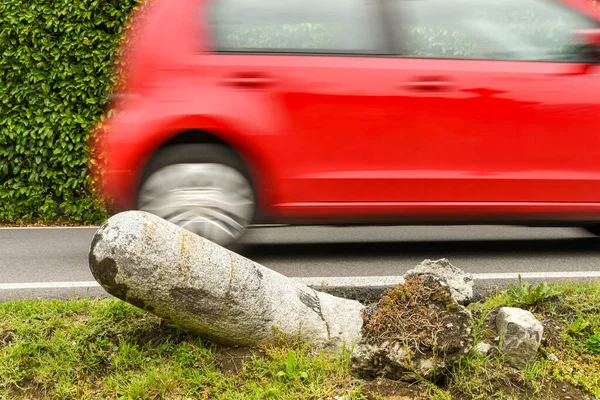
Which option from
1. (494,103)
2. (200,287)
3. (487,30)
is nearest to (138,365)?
(200,287)

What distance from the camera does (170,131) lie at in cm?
549

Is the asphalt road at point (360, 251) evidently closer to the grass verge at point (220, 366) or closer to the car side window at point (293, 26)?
the grass verge at point (220, 366)

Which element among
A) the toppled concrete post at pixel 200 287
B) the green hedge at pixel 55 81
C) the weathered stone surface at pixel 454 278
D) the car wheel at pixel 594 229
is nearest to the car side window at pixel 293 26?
the weathered stone surface at pixel 454 278

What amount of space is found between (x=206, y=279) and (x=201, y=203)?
6.22 feet

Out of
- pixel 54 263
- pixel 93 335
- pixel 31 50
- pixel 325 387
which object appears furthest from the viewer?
pixel 31 50

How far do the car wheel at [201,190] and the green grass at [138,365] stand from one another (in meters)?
1.41

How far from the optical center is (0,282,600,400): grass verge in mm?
3568

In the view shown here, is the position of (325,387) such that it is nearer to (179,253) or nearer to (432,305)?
(432,305)

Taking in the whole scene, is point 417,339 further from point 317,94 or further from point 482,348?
point 317,94

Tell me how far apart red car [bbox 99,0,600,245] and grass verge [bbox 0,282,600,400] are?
157 cm

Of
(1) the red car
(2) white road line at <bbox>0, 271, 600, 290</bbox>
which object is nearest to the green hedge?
(1) the red car

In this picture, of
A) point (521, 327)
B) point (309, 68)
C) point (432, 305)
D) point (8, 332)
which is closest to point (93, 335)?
point (8, 332)

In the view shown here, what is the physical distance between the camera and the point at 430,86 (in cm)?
553

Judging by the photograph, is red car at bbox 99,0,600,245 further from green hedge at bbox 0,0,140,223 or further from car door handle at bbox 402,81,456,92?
green hedge at bbox 0,0,140,223
